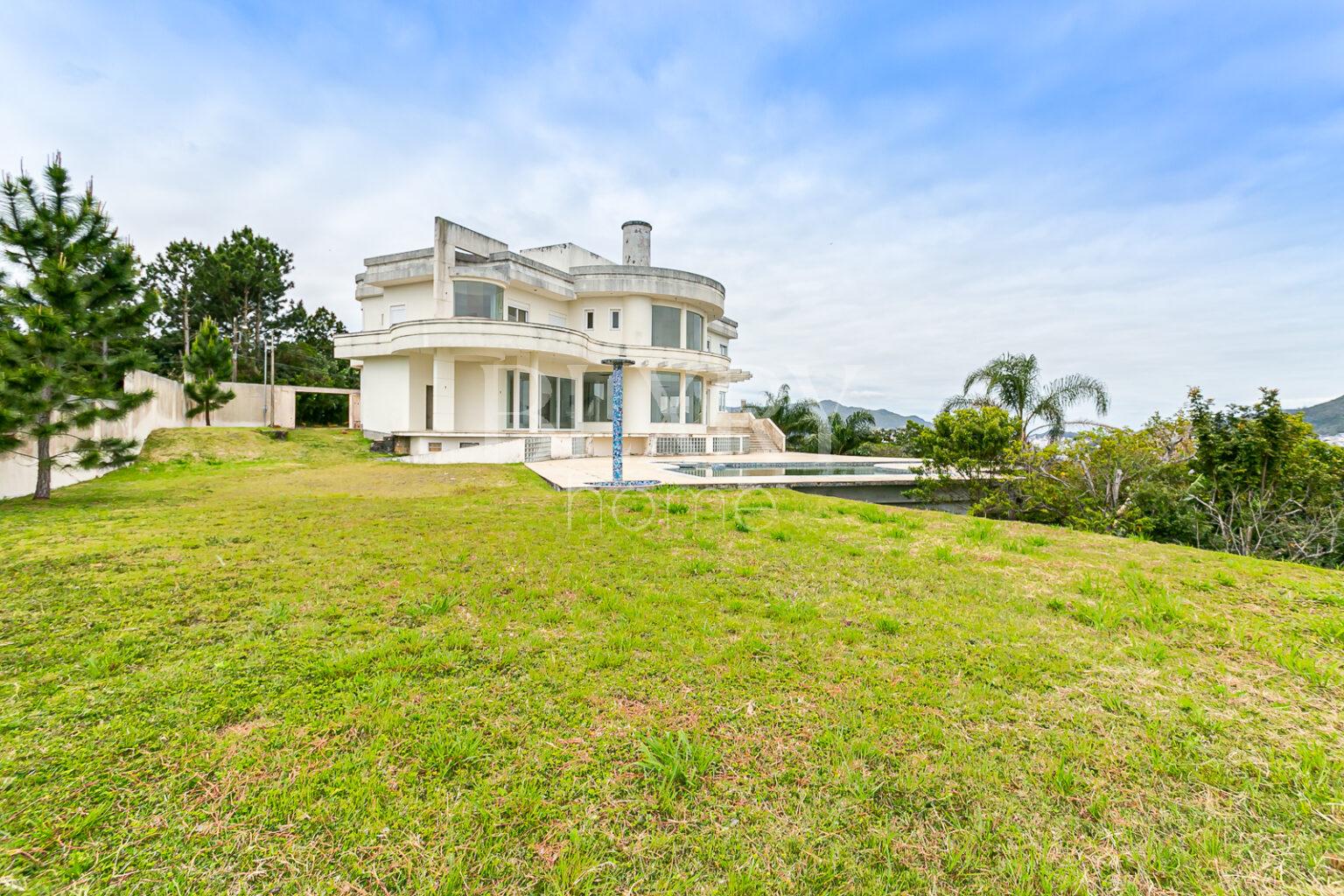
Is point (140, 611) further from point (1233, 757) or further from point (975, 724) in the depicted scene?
point (1233, 757)

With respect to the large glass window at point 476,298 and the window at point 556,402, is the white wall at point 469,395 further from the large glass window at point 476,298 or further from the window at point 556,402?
the window at point 556,402

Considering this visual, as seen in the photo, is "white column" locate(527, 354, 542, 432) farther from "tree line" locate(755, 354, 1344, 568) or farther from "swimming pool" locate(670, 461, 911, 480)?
"tree line" locate(755, 354, 1344, 568)

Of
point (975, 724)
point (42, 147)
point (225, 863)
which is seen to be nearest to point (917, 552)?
point (975, 724)

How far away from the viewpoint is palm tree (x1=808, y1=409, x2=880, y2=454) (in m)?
23.1

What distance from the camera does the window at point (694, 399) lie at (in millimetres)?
24047

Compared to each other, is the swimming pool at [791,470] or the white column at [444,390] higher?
the white column at [444,390]

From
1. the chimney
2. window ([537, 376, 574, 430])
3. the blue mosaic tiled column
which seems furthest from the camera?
the chimney

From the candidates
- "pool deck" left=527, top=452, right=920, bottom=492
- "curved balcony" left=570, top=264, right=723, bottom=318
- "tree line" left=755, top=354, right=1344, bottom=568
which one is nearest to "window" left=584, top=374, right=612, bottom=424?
"curved balcony" left=570, top=264, right=723, bottom=318

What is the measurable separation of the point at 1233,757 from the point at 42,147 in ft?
49.7

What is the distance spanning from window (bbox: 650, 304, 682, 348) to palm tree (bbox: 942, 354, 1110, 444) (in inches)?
464

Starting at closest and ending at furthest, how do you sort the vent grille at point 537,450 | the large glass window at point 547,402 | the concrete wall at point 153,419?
the concrete wall at point 153,419
the vent grille at point 537,450
the large glass window at point 547,402

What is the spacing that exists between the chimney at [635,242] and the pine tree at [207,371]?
63.0 ft

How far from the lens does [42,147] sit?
8094 mm

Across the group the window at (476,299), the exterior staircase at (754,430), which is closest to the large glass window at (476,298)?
the window at (476,299)
